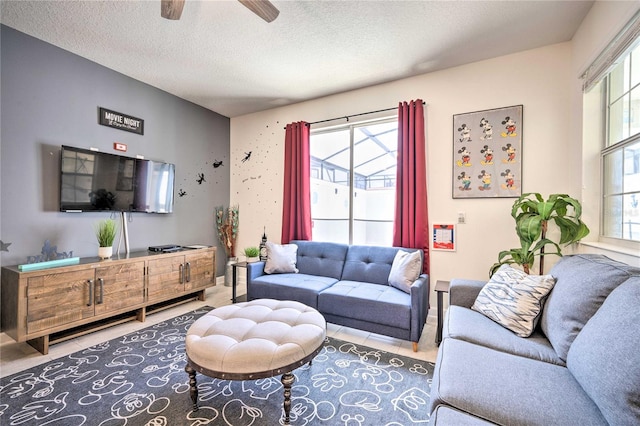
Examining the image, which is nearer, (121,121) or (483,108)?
(483,108)

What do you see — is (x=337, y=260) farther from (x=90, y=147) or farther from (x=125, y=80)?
(x=125, y=80)

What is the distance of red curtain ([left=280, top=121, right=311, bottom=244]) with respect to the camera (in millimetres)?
3650

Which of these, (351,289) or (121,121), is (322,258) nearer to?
(351,289)

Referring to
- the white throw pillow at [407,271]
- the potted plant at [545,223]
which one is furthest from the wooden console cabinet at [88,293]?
the potted plant at [545,223]

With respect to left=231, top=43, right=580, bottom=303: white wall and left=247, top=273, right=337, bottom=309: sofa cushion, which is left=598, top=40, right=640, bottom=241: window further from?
left=247, top=273, right=337, bottom=309: sofa cushion

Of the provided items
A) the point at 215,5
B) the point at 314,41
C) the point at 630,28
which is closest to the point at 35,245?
the point at 215,5

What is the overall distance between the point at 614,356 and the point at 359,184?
2.84 meters

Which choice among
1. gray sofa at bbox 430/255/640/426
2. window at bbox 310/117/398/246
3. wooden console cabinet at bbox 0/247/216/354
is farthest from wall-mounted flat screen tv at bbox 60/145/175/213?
gray sofa at bbox 430/255/640/426

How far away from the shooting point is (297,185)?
145 inches

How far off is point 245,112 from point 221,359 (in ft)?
12.5

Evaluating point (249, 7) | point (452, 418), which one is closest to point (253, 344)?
point (452, 418)

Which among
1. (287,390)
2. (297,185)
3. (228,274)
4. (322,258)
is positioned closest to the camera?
(287,390)

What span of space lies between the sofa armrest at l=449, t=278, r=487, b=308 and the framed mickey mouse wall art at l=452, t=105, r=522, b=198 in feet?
3.69

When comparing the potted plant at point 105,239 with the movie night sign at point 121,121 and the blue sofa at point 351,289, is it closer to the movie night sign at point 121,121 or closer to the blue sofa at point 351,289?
the movie night sign at point 121,121
